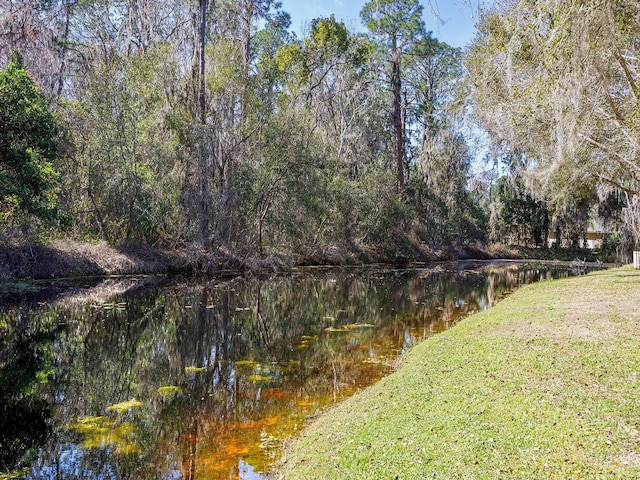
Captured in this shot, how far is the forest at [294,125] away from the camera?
11812mm

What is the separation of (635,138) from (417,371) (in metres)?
8.14

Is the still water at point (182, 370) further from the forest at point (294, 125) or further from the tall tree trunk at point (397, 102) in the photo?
the tall tree trunk at point (397, 102)

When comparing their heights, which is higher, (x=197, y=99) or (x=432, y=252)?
(x=197, y=99)

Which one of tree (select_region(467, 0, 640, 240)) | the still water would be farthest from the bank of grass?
tree (select_region(467, 0, 640, 240))

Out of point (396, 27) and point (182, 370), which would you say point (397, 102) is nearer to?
point (396, 27)

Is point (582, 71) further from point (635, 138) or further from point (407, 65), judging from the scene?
point (407, 65)

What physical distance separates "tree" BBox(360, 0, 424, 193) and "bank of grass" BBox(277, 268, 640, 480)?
1138 inches

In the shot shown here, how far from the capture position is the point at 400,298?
692 inches

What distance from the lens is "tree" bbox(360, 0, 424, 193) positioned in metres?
33.4

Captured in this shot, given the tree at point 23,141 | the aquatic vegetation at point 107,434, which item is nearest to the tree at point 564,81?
the aquatic vegetation at point 107,434

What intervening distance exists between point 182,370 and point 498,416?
5.79 meters

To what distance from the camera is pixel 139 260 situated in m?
22.4

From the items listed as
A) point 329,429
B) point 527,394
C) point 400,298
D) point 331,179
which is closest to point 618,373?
point 527,394

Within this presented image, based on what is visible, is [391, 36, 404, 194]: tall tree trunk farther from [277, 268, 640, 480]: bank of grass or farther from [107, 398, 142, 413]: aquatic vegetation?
[107, 398, 142, 413]: aquatic vegetation
